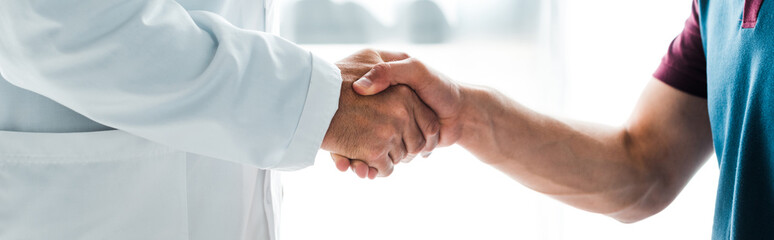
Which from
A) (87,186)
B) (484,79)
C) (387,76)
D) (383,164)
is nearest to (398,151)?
(383,164)

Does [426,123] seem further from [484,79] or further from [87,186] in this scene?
[484,79]

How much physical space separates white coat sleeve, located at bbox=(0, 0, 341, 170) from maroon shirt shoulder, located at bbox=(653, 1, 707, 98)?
25.5 inches

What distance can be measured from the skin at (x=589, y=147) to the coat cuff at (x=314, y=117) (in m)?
0.32

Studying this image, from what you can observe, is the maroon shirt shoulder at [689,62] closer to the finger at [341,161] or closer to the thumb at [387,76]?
the thumb at [387,76]

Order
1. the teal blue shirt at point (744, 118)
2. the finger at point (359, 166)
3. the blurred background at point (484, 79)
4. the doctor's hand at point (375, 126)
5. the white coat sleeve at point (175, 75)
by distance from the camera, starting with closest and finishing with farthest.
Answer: the white coat sleeve at point (175, 75) → the teal blue shirt at point (744, 118) → the doctor's hand at point (375, 126) → the finger at point (359, 166) → the blurred background at point (484, 79)

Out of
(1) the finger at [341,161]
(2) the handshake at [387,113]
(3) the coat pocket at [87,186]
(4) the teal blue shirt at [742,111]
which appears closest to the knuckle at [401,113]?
(2) the handshake at [387,113]

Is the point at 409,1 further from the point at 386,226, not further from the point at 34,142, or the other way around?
the point at 34,142

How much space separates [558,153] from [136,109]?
83 cm

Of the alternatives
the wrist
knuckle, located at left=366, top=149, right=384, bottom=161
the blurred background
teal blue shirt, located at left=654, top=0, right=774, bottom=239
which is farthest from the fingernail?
the blurred background

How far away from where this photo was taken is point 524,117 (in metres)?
1.30

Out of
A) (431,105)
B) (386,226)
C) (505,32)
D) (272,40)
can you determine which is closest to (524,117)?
(431,105)

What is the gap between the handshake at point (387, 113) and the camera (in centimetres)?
100

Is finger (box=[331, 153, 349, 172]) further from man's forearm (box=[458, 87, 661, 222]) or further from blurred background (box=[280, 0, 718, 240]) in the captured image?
blurred background (box=[280, 0, 718, 240])

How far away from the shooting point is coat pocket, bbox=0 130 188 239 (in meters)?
0.80
